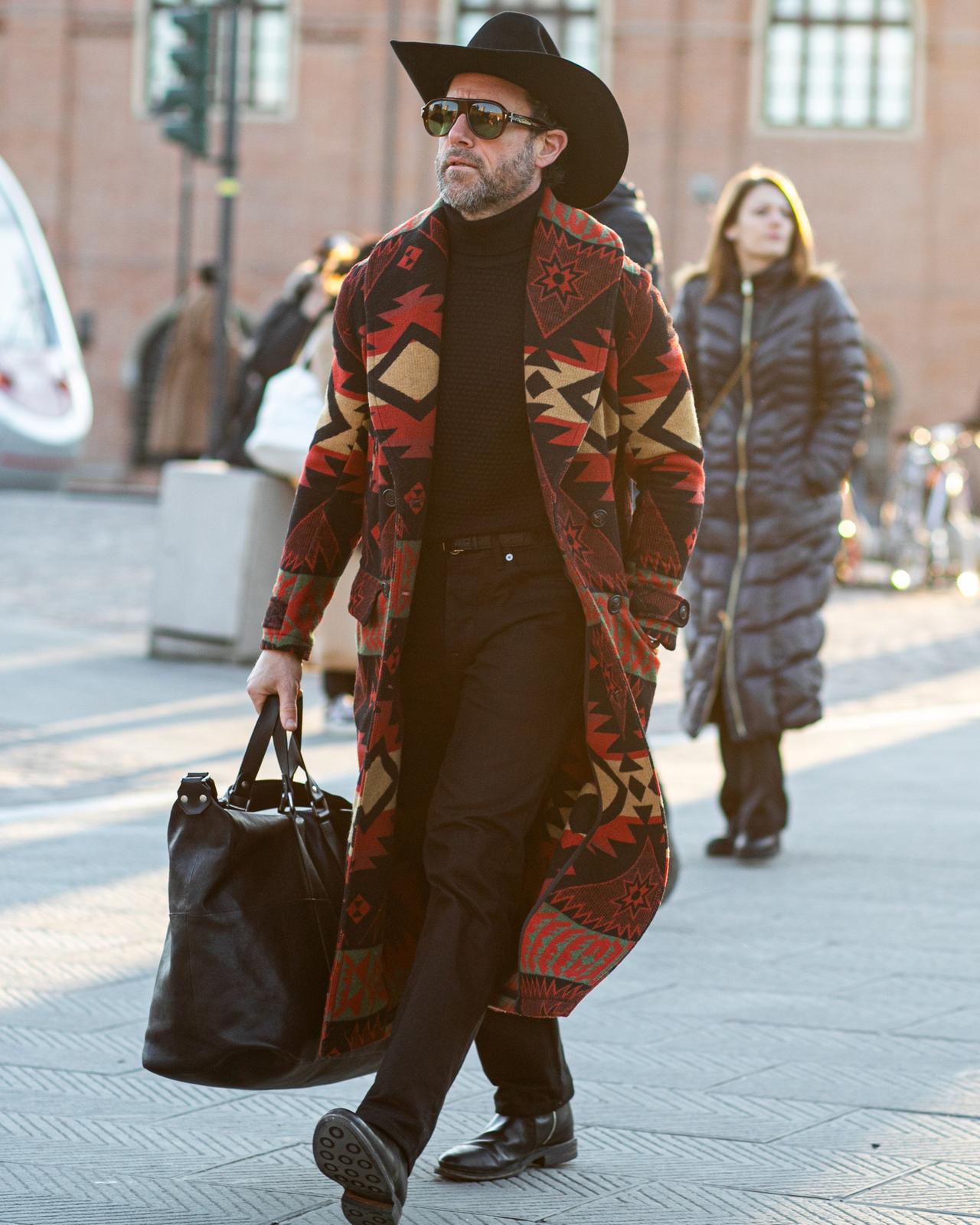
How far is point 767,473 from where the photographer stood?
673 cm

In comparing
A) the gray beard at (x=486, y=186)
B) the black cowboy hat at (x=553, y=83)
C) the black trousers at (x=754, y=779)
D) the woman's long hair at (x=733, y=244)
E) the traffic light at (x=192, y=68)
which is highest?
the traffic light at (x=192, y=68)

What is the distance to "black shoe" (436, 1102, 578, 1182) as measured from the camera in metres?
3.65

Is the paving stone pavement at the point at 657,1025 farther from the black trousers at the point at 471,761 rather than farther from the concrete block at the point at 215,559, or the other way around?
the concrete block at the point at 215,559

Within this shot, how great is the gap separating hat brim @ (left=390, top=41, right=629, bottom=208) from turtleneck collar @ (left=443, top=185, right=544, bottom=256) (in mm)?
163

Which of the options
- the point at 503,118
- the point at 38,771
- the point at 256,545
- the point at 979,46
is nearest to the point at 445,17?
the point at 979,46

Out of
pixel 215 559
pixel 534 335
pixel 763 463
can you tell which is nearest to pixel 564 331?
pixel 534 335

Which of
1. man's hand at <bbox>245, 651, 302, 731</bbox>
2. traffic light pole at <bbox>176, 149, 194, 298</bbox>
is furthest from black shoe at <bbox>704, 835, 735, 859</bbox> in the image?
traffic light pole at <bbox>176, 149, 194, 298</bbox>

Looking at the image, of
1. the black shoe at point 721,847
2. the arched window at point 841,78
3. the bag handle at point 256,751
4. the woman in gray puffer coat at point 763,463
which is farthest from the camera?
the arched window at point 841,78

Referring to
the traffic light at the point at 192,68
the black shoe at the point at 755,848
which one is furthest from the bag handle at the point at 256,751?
the traffic light at the point at 192,68

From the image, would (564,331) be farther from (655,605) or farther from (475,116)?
(655,605)

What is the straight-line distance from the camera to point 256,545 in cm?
1088

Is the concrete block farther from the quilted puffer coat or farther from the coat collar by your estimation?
the coat collar

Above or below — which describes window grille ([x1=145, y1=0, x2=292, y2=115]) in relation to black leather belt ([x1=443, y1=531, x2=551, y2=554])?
above

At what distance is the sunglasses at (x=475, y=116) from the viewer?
3.52m
